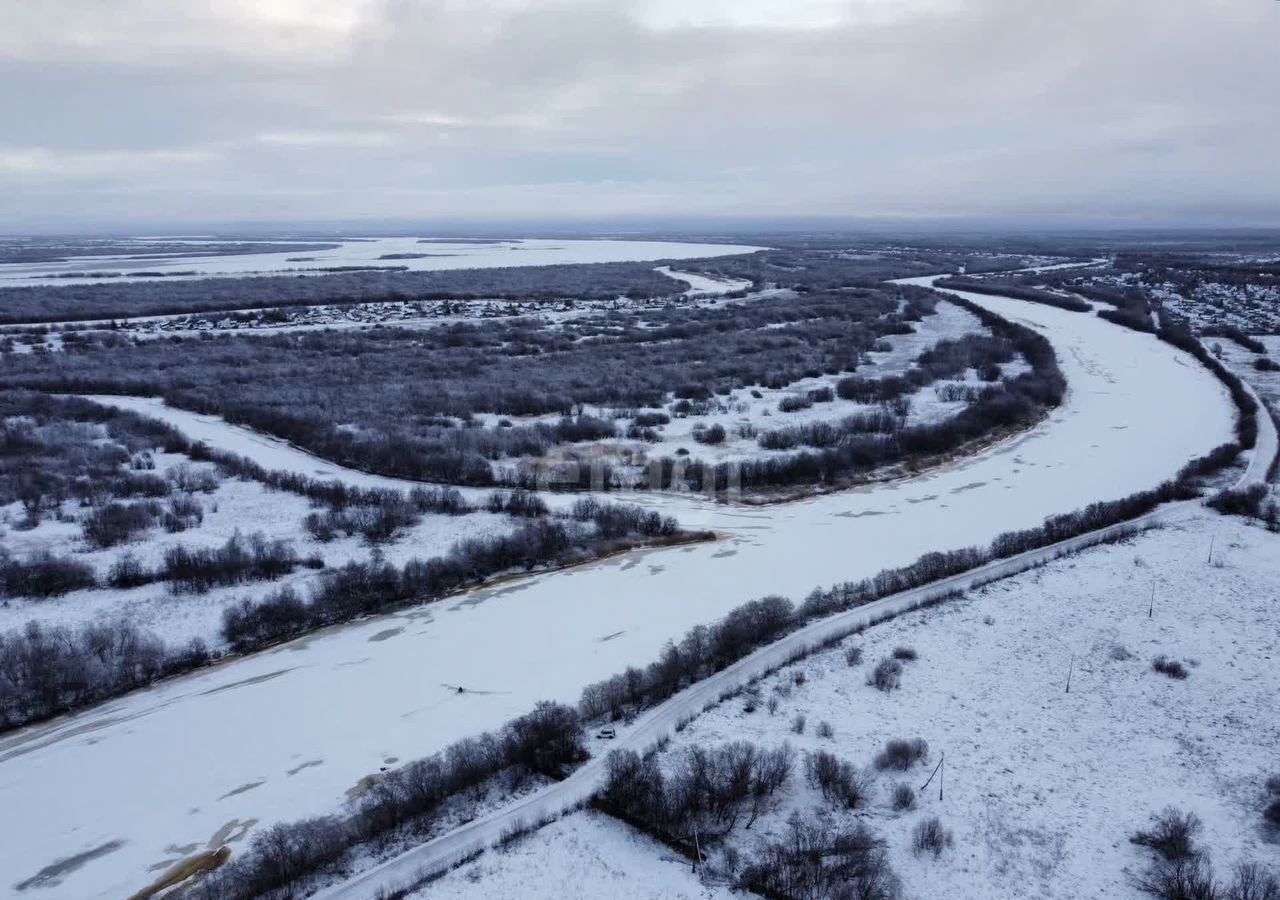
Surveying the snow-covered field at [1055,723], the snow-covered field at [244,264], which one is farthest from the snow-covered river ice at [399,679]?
the snow-covered field at [244,264]

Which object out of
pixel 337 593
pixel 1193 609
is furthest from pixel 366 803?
pixel 1193 609

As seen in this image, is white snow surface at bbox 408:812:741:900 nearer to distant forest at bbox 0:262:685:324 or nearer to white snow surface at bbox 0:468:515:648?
white snow surface at bbox 0:468:515:648

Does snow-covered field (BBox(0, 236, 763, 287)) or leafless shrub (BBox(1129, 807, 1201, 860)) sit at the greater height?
snow-covered field (BBox(0, 236, 763, 287))

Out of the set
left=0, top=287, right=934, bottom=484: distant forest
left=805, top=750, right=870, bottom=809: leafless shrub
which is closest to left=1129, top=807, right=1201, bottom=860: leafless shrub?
left=805, top=750, right=870, bottom=809: leafless shrub

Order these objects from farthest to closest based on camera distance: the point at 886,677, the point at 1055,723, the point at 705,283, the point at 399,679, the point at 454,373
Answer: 1. the point at 705,283
2. the point at 454,373
3. the point at 399,679
4. the point at 886,677
5. the point at 1055,723

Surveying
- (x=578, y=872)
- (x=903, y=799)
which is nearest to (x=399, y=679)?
(x=578, y=872)

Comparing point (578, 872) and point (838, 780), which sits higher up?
point (838, 780)

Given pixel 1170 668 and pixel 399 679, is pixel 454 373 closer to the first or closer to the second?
pixel 399 679
